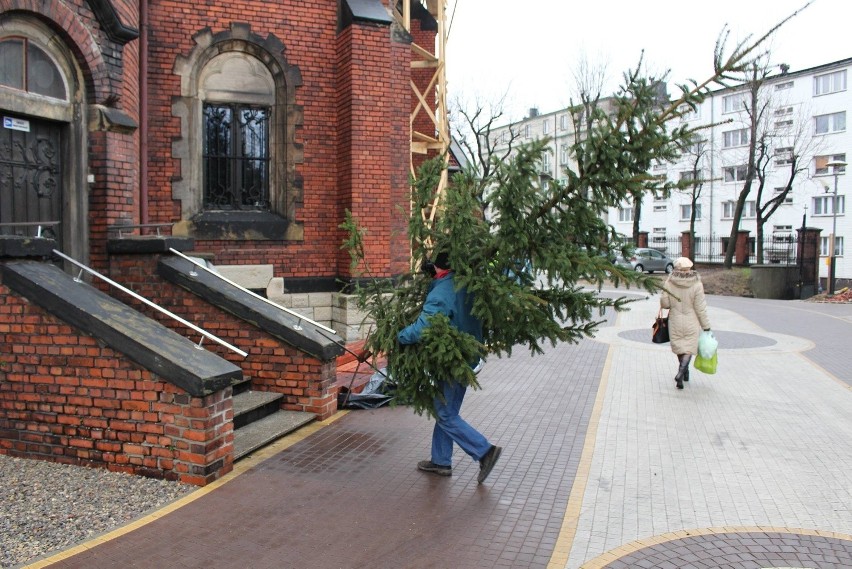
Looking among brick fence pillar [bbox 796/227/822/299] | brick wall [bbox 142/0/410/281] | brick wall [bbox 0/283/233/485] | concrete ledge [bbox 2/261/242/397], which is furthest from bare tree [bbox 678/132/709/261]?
brick fence pillar [bbox 796/227/822/299]

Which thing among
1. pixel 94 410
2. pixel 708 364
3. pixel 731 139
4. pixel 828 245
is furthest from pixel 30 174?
pixel 731 139

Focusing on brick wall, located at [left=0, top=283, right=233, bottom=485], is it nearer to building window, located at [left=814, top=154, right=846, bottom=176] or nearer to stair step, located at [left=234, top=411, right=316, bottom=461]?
stair step, located at [left=234, top=411, right=316, bottom=461]

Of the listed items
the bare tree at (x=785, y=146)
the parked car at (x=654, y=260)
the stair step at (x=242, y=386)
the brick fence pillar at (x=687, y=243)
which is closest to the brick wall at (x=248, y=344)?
the stair step at (x=242, y=386)

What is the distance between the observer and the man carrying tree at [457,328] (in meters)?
5.63

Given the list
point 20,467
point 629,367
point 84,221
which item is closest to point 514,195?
point 20,467

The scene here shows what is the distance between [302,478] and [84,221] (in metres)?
4.52

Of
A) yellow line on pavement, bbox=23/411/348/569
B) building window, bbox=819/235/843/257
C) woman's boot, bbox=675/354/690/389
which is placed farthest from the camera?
building window, bbox=819/235/843/257

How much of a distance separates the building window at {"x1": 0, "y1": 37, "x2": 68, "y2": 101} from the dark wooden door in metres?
0.35

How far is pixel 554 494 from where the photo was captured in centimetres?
566

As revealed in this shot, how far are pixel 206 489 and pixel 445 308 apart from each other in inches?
89.1

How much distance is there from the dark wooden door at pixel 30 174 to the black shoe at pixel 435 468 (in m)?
A: 4.98

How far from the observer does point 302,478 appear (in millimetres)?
5926

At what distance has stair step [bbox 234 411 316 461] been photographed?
6.57 m

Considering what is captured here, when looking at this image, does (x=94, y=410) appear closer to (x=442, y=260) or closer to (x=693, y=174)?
(x=442, y=260)
